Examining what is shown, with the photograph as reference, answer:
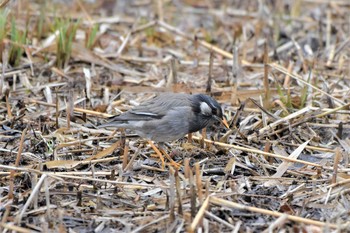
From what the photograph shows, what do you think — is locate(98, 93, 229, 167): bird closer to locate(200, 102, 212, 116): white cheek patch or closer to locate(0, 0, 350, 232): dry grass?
locate(200, 102, 212, 116): white cheek patch

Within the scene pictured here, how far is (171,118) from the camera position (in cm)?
661

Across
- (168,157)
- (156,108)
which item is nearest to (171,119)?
(156,108)

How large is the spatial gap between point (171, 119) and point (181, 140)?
67 cm

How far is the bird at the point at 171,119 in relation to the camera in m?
6.59

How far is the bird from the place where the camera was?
6.59 meters

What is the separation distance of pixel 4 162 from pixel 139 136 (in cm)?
139

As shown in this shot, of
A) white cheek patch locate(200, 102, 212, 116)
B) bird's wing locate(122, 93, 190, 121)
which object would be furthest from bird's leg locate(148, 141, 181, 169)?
white cheek patch locate(200, 102, 212, 116)

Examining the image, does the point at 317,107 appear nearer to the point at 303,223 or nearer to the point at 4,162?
the point at 303,223

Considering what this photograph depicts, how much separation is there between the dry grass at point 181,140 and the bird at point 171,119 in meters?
0.21

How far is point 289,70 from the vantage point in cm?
870

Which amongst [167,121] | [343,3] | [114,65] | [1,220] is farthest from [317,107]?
[343,3]

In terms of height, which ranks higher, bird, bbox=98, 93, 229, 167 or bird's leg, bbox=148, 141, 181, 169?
bird, bbox=98, 93, 229, 167

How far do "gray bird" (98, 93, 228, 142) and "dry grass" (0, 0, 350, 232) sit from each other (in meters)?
0.21

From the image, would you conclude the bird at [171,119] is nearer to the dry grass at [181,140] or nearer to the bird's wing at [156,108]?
the bird's wing at [156,108]
